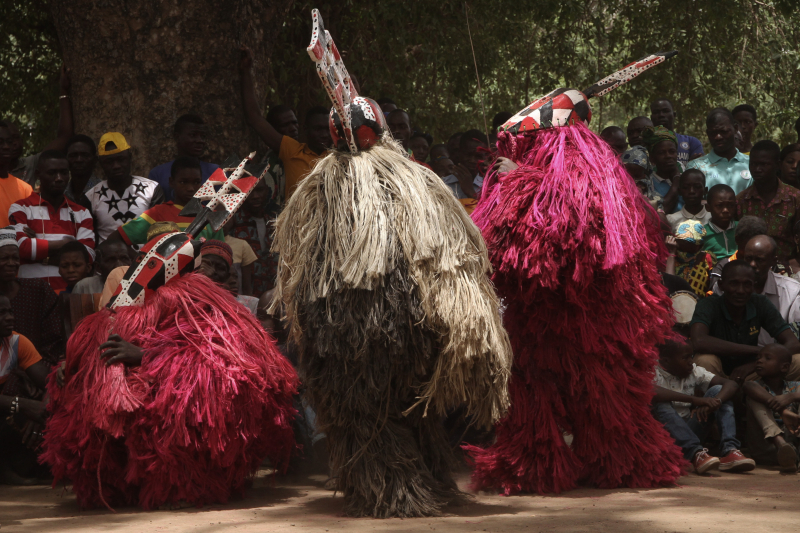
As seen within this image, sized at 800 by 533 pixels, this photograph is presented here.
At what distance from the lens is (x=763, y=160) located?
7168 mm

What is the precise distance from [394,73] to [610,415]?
5.86 metres

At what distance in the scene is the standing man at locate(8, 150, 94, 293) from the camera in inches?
237

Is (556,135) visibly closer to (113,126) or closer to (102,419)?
(102,419)

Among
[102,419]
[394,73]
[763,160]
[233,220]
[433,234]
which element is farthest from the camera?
[394,73]

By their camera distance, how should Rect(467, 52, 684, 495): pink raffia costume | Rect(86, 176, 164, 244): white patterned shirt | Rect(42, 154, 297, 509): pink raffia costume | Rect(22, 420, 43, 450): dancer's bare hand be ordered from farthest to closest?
Rect(86, 176, 164, 244): white patterned shirt, Rect(22, 420, 43, 450): dancer's bare hand, Rect(467, 52, 684, 495): pink raffia costume, Rect(42, 154, 297, 509): pink raffia costume

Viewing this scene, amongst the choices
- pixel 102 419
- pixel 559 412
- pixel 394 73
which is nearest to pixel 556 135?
pixel 559 412

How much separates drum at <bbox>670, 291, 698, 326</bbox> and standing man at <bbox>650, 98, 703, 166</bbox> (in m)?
2.59

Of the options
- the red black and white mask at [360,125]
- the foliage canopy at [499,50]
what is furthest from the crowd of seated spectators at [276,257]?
the foliage canopy at [499,50]

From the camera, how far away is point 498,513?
4.22 metres

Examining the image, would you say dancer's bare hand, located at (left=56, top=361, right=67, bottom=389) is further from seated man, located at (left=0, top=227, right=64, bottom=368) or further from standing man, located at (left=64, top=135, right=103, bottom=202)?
standing man, located at (left=64, top=135, right=103, bottom=202)

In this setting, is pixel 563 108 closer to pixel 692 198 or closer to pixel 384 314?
pixel 384 314

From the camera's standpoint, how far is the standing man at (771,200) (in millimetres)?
7066

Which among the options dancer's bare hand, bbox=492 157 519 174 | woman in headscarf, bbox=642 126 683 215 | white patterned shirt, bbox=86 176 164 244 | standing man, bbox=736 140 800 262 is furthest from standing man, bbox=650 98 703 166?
white patterned shirt, bbox=86 176 164 244

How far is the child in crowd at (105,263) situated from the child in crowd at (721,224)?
4.37m
